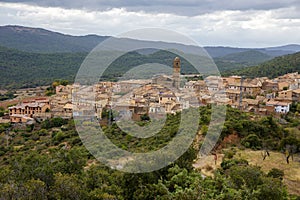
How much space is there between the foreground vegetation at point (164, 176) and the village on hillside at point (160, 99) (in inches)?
192

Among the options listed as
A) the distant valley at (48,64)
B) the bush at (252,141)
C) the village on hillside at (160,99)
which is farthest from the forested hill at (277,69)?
the bush at (252,141)

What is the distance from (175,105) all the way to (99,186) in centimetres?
1507

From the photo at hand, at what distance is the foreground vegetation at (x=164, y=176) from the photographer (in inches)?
283

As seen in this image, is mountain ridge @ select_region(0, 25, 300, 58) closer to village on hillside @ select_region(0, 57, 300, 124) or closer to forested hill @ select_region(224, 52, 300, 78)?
forested hill @ select_region(224, 52, 300, 78)

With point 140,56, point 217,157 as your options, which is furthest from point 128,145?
point 140,56

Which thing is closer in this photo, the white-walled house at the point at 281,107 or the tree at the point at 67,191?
the tree at the point at 67,191

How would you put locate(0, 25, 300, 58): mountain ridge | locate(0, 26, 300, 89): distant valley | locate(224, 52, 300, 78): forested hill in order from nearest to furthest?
1. locate(224, 52, 300, 78): forested hill
2. locate(0, 26, 300, 89): distant valley
3. locate(0, 25, 300, 58): mountain ridge

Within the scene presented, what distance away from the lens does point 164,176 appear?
8.83m

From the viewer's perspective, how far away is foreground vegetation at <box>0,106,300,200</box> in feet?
23.6

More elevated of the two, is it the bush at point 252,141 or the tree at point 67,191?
the tree at point 67,191

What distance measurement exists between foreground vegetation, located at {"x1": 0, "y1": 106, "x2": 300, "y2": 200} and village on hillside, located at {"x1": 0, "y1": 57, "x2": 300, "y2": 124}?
4.86 meters

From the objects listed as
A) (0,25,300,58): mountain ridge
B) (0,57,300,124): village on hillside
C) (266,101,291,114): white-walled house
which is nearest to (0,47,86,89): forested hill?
(0,57,300,124): village on hillside

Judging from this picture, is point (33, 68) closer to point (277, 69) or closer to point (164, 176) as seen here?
point (277, 69)

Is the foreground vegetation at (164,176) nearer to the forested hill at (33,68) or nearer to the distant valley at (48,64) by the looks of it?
the distant valley at (48,64)
